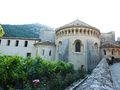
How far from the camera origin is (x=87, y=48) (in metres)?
37.0

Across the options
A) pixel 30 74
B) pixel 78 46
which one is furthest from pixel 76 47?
pixel 30 74

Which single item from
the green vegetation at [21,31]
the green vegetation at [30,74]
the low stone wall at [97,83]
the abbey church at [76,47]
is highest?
the green vegetation at [21,31]

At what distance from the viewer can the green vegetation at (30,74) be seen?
17.6 metres

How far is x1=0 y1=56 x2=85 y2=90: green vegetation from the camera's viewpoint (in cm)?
1764

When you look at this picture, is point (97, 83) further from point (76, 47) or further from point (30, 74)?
point (76, 47)

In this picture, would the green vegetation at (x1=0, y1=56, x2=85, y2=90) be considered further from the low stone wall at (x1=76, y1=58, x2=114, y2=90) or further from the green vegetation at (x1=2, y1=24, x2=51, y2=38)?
the green vegetation at (x1=2, y1=24, x2=51, y2=38)

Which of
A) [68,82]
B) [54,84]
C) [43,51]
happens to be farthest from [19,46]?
[54,84]

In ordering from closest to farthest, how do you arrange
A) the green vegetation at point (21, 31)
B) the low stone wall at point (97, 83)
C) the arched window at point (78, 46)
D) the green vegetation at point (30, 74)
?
the low stone wall at point (97, 83) < the green vegetation at point (30, 74) < the arched window at point (78, 46) < the green vegetation at point (21, 31)

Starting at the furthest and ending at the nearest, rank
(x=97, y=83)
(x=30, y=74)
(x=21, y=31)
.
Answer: (x=21, y=31) → (x=30, y=74) → (x=97, y=83)

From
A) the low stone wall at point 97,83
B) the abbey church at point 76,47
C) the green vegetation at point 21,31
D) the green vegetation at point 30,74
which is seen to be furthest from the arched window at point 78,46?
the low stone wall at point 97,83

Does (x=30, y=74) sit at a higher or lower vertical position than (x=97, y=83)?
lower

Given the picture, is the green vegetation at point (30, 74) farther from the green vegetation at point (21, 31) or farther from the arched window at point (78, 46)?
the green vegetation at point (21, 31)

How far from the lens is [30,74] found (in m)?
24.3

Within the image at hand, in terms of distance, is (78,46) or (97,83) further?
(78,46)
